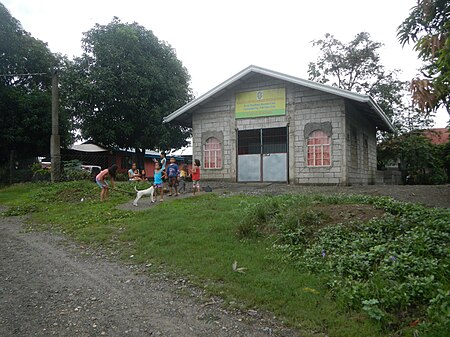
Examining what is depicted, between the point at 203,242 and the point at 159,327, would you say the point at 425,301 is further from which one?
the point at 203,242

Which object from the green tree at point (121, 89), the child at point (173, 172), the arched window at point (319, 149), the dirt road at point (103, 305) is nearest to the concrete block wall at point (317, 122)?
the arched window at point (319, 149)

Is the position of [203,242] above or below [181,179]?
below

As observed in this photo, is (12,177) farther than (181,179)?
Yes

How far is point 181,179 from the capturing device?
14.0 metres

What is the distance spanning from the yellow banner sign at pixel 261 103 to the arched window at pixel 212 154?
5.37 ft

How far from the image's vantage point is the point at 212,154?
16297 mm

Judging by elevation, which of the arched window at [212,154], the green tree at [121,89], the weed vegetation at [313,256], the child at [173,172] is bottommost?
the weed vegetation at [313,256]

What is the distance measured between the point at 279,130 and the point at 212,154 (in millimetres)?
3222

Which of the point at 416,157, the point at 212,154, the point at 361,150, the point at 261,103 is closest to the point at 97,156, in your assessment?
the point at 212,154

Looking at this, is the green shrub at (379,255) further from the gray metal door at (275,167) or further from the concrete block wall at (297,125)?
the gray metal door at (275,167)

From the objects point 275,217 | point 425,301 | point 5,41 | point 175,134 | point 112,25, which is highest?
point 112,25

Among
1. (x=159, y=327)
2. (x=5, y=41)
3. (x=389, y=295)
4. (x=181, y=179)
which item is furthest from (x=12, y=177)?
(x=389, y=295)

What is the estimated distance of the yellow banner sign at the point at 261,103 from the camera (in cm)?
1498

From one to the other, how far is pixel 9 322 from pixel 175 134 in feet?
74.0
